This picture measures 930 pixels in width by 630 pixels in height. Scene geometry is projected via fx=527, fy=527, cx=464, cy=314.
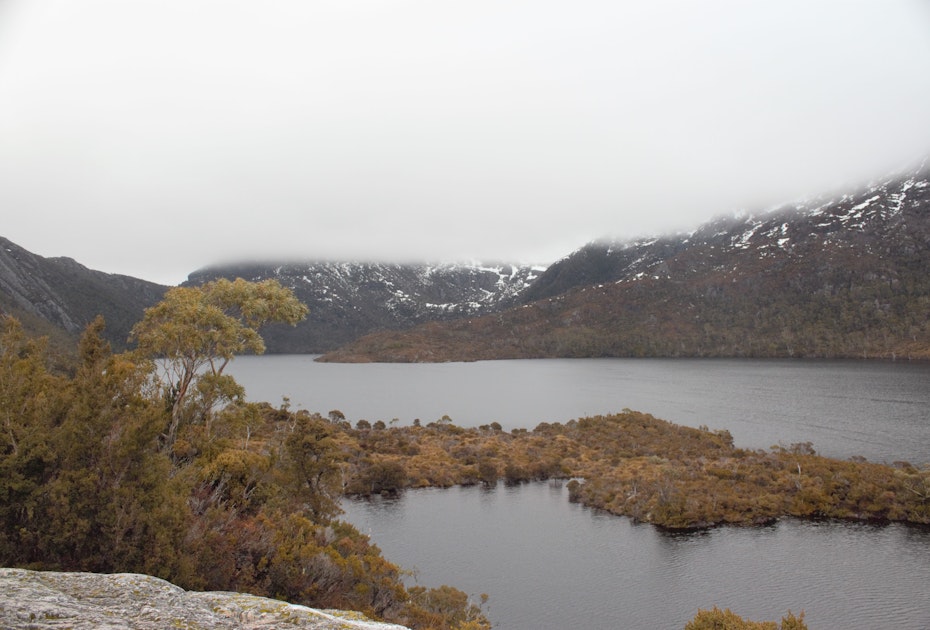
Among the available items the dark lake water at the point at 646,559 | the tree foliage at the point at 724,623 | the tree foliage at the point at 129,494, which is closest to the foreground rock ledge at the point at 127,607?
the tree foliage at the point at 129,494

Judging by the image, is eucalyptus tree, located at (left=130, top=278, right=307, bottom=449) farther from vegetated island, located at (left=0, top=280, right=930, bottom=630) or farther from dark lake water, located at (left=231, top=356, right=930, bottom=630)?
dark lake water, located at (left=231, top=356, right=930, bottom=630)

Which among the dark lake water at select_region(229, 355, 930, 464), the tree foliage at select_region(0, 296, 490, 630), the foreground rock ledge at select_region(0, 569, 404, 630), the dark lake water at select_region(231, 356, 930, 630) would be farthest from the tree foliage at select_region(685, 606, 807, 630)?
the dark lake water at select_region(229, 355, 930, 464)

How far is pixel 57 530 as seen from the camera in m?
13.8

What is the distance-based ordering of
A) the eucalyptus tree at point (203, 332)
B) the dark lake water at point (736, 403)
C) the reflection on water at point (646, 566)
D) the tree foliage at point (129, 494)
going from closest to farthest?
the tree foliage at point (129, 494) < the eucalyptus tree at point (203, 332) < the reflection on water at point (646, 566) < the dark lake water at point (736, 403)

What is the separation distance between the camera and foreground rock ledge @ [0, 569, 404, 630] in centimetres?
788

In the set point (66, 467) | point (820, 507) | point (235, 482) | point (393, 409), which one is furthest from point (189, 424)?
point (393, 409)

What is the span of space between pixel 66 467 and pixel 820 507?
216 ft

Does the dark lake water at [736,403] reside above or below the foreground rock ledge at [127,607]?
below

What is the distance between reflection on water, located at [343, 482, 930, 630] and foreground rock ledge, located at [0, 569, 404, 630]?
31840 mm

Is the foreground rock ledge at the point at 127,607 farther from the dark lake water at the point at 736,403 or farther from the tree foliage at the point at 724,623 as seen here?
the dark lake water at the point at 736,403

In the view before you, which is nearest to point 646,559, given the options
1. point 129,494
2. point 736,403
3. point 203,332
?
point 203,332

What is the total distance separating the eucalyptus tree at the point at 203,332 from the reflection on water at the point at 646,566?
2660 centimetres

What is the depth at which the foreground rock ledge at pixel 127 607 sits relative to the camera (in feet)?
25.9

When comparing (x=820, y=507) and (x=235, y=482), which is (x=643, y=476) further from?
(x=235, y=482)
